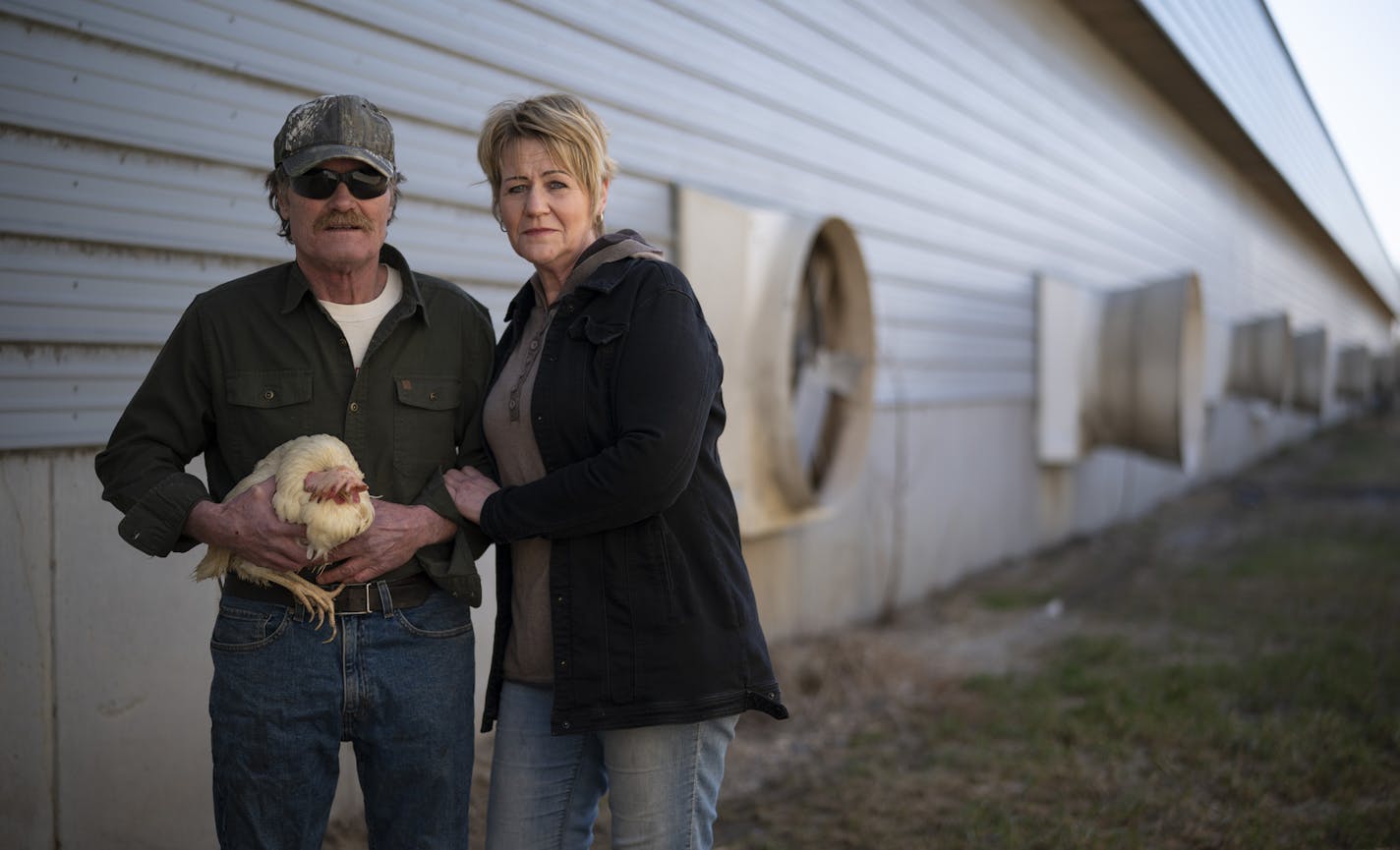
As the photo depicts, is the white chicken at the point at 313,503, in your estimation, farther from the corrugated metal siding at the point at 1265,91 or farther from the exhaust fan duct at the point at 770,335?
the corrugated metal siding at the point at 1265,91

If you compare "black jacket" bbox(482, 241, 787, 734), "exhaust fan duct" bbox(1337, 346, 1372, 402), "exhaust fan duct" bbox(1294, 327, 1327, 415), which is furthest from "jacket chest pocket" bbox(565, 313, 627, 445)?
"exhaust fan duct" bbox(1337, 346, 1372, 402)

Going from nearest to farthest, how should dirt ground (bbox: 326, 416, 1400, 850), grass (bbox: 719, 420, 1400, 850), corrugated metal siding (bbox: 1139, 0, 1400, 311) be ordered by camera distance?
grass (bbox: 719, 420, 1400, 850), dirt ground (bbox: 326, 416, 1400, 850), corrugated metal siding (bbox: 1139, 0, 1400, 311)

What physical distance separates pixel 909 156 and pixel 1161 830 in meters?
4.88

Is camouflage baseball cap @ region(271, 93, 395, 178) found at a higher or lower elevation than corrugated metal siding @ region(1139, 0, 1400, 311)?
lower

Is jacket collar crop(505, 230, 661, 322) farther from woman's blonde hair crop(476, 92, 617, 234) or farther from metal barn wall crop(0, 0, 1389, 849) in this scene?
metal barn wall crop(0, 0, 1389, 849)

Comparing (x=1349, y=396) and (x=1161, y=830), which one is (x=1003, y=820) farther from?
(x=1349, y=396)

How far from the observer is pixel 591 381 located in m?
2.01

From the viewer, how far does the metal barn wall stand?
9.07 ft

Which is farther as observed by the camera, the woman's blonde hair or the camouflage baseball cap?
the woman's blonde hair

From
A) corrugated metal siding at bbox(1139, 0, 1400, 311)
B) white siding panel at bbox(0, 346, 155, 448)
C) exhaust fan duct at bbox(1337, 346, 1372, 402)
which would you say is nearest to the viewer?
white siding panel at bbox(0, 346, 155, 448)

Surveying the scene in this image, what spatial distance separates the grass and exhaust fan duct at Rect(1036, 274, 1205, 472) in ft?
8.17

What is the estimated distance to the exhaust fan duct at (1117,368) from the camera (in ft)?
29.6

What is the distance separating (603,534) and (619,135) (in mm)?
3040

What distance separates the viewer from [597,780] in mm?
2207
